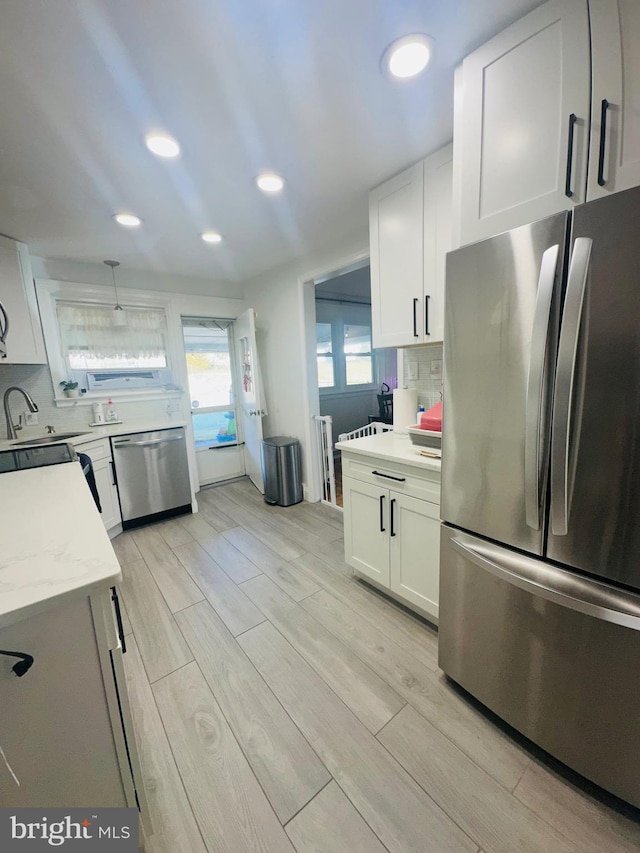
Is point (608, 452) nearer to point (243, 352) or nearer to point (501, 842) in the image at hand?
point (501, 842)

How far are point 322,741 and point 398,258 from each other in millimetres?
2345

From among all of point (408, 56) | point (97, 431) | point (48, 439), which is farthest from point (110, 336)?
point (408, 56)

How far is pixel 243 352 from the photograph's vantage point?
155 inches

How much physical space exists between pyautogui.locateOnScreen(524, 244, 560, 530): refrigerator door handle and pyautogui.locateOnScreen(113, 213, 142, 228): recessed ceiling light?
252cm

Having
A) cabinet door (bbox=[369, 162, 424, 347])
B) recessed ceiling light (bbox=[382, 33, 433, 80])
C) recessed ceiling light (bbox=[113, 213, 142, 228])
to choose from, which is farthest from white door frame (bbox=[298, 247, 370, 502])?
recessed ceiling light (bbox=[382, 33, 433, 80])

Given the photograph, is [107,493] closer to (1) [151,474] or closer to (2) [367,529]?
(1) [151,474]

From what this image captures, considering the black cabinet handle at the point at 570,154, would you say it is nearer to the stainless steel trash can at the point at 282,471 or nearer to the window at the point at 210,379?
the stainless steel trash can at the point at 282,471

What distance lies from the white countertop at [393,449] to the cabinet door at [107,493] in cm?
213

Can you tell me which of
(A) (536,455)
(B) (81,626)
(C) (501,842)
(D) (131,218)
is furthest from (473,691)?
(D) (131,218)

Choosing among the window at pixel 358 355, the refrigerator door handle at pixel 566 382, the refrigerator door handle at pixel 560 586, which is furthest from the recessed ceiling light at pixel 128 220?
the window at pixel 358 355

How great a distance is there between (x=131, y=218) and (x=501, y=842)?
350 centimetres

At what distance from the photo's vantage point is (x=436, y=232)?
1.75 m

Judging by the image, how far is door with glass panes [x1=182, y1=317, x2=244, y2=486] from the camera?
161 inches

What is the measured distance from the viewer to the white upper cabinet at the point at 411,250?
1.73 m
